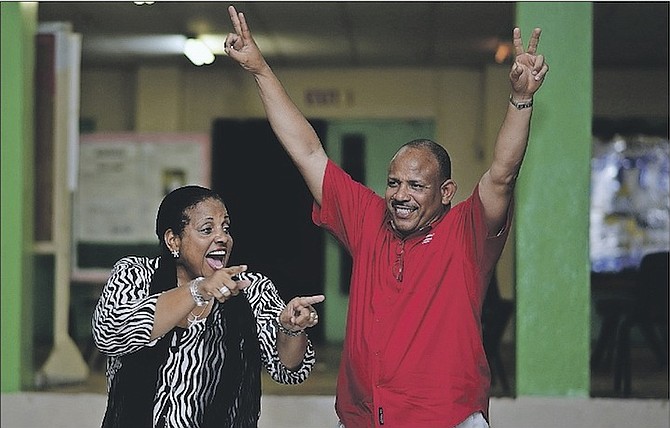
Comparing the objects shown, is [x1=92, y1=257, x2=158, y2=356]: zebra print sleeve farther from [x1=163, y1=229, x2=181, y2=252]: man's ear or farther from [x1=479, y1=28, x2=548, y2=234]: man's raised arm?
[x1=479, y1=28, x2=548, y2=234]: man's raised arm

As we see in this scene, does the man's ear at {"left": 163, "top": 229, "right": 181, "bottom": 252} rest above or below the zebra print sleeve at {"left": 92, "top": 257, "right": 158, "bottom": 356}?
above

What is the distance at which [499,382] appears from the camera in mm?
7773

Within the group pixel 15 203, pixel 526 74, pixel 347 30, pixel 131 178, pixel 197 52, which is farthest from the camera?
pixel 197 52

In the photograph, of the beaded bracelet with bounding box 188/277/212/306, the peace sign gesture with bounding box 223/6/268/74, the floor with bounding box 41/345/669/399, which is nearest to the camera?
the beaded bracelet with bounding box 188/277/212/306

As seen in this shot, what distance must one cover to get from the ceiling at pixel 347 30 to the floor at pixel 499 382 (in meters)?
2.61

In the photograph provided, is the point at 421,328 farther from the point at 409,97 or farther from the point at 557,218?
the point at 409,97

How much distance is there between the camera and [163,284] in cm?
302

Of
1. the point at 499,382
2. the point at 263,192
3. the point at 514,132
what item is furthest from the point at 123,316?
the point at 263,192

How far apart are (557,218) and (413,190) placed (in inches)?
108

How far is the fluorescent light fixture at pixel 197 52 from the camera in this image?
30.8 feet

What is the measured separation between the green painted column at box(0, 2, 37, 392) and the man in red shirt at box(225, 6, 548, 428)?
3336 millimetres

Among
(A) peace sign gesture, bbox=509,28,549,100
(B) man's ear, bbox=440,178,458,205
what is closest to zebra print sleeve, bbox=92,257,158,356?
(B) man's ear, bbox=440,178,458,205

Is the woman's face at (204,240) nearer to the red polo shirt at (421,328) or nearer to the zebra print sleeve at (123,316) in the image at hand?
the zebra print sleeve at (123,316)

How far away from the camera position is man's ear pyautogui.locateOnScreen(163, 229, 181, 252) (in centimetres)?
308
